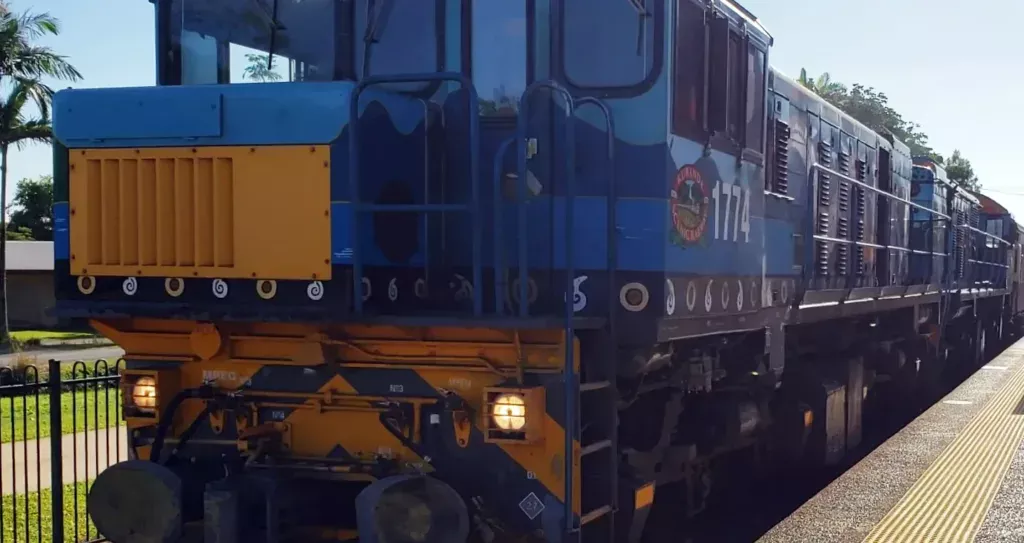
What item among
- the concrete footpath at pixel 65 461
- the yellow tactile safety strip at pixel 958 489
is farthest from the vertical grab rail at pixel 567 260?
the concrete footpath at pixel 65 461

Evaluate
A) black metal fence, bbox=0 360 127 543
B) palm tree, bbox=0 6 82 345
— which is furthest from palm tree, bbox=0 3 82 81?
black metal fence, bbox=0 360 127 543

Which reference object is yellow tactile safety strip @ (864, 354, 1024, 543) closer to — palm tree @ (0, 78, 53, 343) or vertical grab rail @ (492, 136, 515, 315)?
vertical grab rail @ (492, 136, 515, 315)

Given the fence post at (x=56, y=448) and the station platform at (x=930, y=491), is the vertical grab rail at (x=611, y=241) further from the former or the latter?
the fence post at (x=56, y=448)

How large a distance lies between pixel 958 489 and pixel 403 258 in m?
5.44

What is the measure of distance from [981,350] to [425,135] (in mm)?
19034

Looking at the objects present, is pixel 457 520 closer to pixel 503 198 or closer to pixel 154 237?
pixel 503 198

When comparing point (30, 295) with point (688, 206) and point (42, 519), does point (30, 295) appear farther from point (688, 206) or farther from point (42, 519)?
point (688, 206)

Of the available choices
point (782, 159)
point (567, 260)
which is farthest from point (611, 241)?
point (782, 159)

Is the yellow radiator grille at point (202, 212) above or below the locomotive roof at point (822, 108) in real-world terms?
below

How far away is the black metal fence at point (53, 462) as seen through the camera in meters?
6.69

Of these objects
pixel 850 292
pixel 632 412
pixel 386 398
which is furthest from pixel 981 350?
pixel 386 398

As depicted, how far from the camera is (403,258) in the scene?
18.4ft

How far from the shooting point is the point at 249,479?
5.15 metres

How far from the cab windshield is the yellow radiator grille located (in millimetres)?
988
